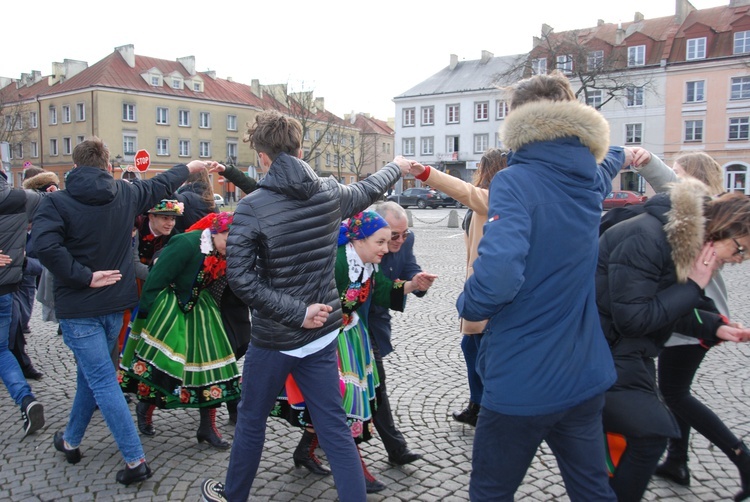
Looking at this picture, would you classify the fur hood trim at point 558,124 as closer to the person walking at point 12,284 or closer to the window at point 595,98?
the person walking at point 12,284

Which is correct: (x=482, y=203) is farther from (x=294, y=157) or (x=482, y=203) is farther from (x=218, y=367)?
(x=218, y=367)

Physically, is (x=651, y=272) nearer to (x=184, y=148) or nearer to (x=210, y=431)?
(x=210, y=431)

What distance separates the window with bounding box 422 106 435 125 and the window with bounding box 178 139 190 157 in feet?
76.2

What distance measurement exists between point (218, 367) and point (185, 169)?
134 centimetres

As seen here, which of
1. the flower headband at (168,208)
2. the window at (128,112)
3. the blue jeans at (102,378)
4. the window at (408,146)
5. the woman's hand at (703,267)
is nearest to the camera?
the woman's hand at (703,267)

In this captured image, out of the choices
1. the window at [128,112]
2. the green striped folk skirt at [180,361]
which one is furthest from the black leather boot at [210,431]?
the window at [128,112]

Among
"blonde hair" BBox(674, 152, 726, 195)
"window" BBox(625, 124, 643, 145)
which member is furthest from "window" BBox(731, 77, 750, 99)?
"blonde hair" BBox(674, 152, 726, 195)

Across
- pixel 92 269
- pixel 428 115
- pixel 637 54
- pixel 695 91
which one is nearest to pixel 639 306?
pixel 92 269

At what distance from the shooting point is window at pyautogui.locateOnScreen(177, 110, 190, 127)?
192 ft

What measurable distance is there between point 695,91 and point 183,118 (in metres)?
44.0

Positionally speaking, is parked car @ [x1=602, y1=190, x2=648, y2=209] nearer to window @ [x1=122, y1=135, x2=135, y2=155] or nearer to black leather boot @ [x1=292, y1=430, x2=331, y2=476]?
black leather boot @ [x1=292, y1=430, x2=331, y2=476]

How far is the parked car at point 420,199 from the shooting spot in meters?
43.7

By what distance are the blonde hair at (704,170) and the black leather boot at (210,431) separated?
139 inches

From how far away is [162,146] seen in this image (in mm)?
57281
